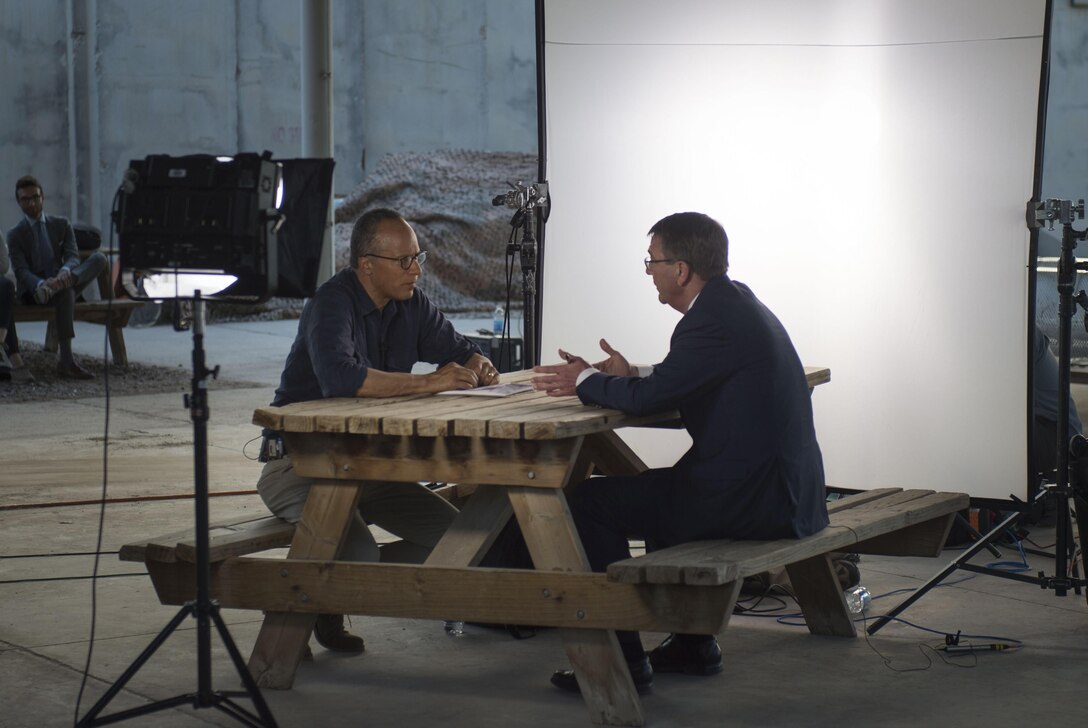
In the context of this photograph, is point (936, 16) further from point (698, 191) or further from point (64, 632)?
point (64, 632)

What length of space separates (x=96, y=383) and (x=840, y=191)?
6324mm

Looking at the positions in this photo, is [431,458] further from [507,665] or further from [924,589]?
[924,589]

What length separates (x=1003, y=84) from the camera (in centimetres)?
506

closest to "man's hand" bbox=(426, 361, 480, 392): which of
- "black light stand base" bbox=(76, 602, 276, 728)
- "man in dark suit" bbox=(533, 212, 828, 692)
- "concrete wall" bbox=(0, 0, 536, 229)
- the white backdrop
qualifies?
"man in dark suit" bbox=(533, 212, 828, 692)

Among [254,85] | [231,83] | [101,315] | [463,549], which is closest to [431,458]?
[463,549]

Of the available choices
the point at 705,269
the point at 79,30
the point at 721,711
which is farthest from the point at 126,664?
the point at 79,30

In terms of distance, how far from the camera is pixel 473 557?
3854 mm

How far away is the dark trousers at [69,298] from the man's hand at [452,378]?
22.2 ft

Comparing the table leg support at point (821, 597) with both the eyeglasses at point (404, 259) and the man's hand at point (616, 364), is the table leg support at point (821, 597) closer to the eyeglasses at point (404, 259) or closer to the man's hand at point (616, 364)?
the man's hand at point (616, 364)

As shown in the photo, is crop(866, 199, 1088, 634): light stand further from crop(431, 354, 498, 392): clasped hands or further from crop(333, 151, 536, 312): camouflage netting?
crop(333, 151, 536, 312): camouflage netting

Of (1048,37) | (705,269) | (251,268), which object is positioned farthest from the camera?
(1048,37)

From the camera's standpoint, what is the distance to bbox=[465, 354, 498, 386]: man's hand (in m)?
4.60

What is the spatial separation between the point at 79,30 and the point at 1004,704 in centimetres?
1372

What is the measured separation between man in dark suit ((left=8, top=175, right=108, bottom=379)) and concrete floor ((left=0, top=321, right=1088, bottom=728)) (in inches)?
181
